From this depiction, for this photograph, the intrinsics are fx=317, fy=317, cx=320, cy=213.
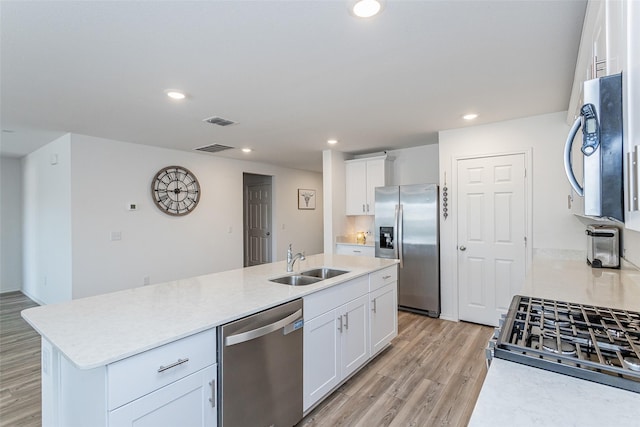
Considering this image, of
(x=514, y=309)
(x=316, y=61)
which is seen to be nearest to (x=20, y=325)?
(x=316, y=61)

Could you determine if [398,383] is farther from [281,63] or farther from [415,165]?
[415,165]

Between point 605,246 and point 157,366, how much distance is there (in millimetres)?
3243

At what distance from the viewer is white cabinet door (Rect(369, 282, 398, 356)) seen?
107 inches

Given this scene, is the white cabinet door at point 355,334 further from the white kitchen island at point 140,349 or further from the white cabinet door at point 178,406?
the white cabinet door at point 178,406

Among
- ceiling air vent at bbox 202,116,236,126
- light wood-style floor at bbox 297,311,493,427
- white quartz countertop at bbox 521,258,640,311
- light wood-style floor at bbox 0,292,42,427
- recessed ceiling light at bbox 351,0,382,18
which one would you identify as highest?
Answer: ceiling air vent at bbox 202,116,236,126

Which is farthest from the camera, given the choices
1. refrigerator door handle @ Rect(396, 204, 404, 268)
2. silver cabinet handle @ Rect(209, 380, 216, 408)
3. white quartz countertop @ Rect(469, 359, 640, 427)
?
refrigerator door handle @ Rect(396, 204, 404, 268)

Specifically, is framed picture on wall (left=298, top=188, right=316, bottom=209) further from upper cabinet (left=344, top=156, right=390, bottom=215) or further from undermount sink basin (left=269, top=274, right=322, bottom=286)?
undermount sink basin (left=269, top=274, right=322, bottom=286)

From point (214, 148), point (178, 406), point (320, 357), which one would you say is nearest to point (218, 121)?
point (214, 148)

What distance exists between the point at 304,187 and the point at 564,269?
17.3ft

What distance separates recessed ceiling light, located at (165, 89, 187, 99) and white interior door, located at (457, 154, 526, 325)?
3.06 metres

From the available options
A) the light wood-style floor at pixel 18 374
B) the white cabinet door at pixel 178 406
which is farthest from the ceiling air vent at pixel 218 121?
the light wood-style floor at pixel 18 374

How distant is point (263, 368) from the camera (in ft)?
5.52

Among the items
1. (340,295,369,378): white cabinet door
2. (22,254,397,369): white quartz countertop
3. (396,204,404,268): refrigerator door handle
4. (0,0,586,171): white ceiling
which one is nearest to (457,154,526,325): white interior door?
(0,0,586,171): white ceiling

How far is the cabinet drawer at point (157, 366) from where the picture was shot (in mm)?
1146
